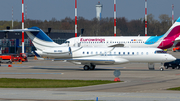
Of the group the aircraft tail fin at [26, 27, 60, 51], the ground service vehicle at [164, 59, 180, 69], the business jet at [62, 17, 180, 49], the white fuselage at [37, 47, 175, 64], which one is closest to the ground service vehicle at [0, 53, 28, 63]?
the business jet at [62, 17, 180, 49]

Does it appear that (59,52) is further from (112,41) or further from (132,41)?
(132,41)

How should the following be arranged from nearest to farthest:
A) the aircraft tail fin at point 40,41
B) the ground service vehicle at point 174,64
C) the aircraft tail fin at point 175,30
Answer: the aircraft tail fin at point 40,41 < the ground service vehicle at point 174,64 < the aircraft tail fin at point 175,30

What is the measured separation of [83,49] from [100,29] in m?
105

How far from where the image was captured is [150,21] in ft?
508

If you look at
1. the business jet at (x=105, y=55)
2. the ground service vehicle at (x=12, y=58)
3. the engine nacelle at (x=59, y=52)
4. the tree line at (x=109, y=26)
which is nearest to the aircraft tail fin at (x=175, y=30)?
the business jet at (x=105, y=55)

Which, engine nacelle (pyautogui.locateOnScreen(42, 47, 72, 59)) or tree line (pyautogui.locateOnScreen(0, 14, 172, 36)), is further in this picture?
tree line (pyautogui.locateOnScreen(0, 14, 172, 36))

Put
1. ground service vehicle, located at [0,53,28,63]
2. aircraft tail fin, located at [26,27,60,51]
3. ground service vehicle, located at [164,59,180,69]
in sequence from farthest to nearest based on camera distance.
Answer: ground service vehicle, located at [0,53,28,63]
ground service vehicle, located at [164,59,180,69]
aircraft tail fin, located at [26,27,60,51]

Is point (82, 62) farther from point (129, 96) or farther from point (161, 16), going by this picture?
point (161, 16)

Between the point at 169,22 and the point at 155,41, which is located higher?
the point at 169,22

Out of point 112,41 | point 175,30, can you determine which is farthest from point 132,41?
point 175,30

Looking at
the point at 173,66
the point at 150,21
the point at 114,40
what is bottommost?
the point at 173,66

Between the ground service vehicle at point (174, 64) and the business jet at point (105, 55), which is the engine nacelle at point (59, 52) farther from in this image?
the ground service vehicle at point (174, 64)

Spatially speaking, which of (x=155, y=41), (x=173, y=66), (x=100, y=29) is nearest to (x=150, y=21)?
(x=100, y=29)

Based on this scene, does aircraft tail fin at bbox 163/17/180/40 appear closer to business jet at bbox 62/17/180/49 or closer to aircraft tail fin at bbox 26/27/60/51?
business jet at bbox 62/17/180/49
